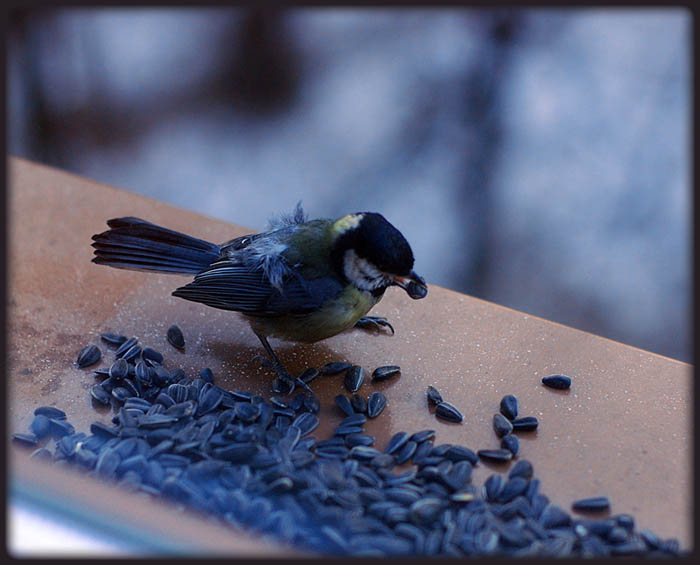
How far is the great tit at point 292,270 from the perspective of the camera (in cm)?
190

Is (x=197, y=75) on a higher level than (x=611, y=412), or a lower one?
higher

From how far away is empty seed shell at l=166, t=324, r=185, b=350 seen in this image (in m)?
1.97

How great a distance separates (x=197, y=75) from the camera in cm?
466

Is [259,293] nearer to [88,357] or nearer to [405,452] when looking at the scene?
[88,357]

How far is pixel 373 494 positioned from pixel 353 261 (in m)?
0.63

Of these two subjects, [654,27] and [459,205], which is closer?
[459,205]

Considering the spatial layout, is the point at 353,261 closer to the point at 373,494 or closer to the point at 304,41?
the point at 373,494

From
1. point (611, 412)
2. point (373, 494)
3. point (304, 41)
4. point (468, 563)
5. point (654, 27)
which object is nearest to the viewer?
point (468, 563)

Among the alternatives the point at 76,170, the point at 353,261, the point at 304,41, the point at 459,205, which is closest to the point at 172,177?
the point at 76,170

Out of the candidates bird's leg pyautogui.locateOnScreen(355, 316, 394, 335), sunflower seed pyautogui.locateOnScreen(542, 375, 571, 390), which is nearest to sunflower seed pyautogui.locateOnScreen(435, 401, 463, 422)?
sunflower seed pyautogui.locateOnScreen(542, 375, 571, 390)

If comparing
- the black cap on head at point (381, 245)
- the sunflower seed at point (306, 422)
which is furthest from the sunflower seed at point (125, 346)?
the black cap on head at point (381, 245)

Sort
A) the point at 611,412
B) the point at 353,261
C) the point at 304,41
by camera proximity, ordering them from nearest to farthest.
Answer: the point at 611,412 < the point at 353,261 < the point at 304,41

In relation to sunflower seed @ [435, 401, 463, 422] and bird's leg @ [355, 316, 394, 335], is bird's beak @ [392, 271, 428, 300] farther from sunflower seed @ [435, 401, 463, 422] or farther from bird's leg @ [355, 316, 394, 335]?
sunflower seed @ [435, 401, 463, 422]

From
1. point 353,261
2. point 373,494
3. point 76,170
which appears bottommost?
point 373,494
